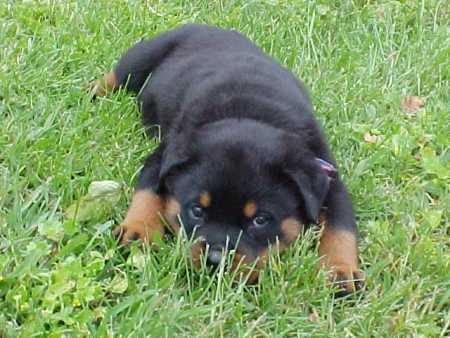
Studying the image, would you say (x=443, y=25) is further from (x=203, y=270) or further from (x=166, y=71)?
(x=203, y=270)

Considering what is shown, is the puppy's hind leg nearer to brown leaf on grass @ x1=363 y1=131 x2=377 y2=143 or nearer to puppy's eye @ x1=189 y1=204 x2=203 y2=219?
brown leaf on grass @ x1=363 y1=131 x2=377 y2=143

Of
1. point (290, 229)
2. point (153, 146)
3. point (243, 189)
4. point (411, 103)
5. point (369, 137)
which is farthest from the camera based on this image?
point (411, 103)

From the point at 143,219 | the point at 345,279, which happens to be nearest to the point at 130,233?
the point at 143,219

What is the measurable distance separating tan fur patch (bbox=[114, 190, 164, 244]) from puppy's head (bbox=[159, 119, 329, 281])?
106 mm

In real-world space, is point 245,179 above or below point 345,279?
above

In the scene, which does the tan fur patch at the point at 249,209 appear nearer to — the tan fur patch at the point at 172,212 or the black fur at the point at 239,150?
the black fur at the point at 239,150

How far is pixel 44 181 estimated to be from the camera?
379cm

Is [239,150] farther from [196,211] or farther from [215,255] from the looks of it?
[215,255]

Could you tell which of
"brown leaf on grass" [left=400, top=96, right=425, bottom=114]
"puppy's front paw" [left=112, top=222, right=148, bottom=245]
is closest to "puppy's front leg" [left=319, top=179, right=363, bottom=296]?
"puppy's front paw" [left=112, top=222, right=148, bottom=245]

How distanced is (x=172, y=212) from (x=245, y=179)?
1.18 ft

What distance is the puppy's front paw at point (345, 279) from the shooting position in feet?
11.0

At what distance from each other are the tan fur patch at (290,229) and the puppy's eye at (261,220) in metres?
0.07

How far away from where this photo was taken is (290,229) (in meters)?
3.44

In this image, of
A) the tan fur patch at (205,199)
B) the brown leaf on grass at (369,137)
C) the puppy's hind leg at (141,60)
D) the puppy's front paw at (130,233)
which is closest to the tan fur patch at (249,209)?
the tan fur patch at (205,199)
